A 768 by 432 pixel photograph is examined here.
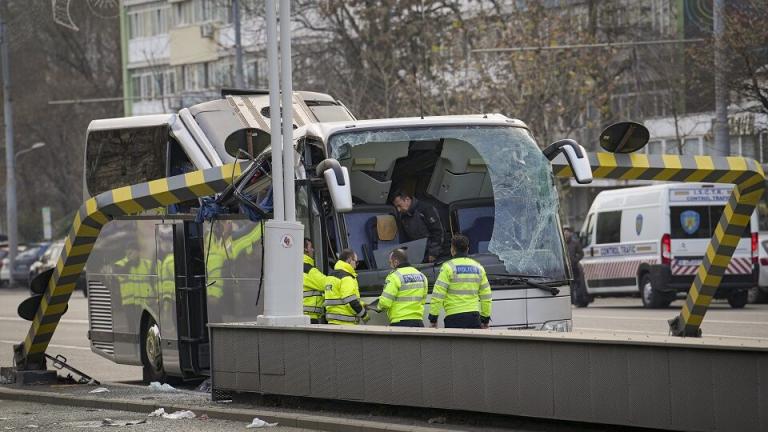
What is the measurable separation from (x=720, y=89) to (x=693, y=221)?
3.69 m

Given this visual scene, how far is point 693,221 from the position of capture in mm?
30141

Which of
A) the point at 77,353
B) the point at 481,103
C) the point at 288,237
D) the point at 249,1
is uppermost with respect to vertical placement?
the point at 249,1

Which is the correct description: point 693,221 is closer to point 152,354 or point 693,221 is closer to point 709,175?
point 709,175

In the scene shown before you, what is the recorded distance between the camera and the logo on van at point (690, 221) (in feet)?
98.7

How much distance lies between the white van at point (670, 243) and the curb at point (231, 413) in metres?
16.3

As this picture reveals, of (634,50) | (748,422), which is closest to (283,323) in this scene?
(748,422)

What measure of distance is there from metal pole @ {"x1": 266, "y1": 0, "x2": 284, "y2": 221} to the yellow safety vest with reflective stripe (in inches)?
58.6

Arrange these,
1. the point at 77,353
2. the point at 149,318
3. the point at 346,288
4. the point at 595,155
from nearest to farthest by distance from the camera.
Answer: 1. the point at 346,288
2. the point at 595,155
3. the point at 149,318
4. the point at 77,353

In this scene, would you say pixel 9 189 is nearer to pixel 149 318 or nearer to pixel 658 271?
pixel 658 271

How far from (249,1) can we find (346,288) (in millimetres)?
36712

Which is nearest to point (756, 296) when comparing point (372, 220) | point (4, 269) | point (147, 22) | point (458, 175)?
point (458, 175)

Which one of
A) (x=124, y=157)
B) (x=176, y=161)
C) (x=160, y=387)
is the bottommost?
(x=160, y=387)

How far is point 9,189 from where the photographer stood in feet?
192

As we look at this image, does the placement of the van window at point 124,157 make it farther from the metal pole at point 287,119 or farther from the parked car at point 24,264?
the parked car at point 24,264
